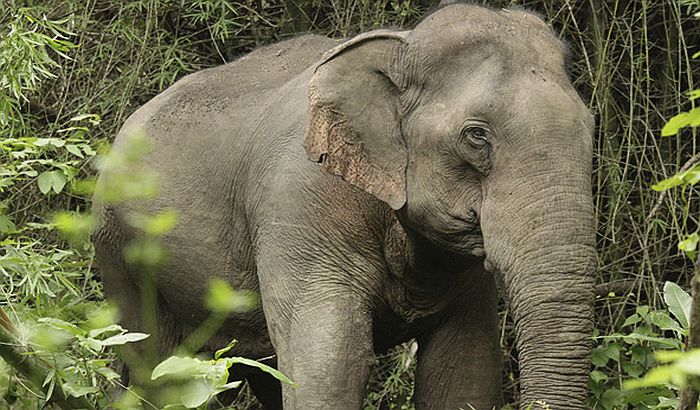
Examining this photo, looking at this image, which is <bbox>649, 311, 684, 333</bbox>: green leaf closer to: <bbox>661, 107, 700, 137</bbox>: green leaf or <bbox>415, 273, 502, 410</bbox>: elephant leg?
<bbox>415, 273, 502, 410</bbox>: elephant leg

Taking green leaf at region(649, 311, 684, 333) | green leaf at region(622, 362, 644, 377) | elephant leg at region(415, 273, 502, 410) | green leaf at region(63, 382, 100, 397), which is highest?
green leaf at region(63, 382, 100, 397)

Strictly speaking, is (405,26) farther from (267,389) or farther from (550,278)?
(550,278)

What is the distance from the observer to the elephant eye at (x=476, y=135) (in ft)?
13.4

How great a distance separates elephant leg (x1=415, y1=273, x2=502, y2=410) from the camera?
193 inches

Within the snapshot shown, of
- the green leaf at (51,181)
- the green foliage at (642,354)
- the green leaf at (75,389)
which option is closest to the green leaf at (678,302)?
the green foliage at (642,354)

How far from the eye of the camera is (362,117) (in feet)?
14.3

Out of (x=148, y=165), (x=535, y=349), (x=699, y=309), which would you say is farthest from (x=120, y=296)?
(x=699, y=309)

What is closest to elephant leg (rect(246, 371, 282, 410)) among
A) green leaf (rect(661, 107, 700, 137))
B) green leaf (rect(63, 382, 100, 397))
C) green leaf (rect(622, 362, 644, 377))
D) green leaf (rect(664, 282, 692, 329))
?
green leaf (rect(622, 362, 644, 377))

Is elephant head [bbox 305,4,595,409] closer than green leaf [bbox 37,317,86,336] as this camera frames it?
No

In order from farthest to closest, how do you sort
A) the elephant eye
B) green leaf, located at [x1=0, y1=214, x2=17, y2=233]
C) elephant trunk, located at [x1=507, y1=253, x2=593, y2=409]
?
1. green leaf, located at [x1=0, y1=214, x2=17, y2=233]
2. the elephant eye
3. elephant trunk, located at [x1=507, y1=253, x2=593, y2=409]

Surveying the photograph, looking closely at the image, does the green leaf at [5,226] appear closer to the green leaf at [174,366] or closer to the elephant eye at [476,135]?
the elephant eye at [476,135]

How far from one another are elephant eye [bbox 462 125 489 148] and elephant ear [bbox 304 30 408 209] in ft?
0.88

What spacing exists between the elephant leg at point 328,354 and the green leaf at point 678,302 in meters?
0.92

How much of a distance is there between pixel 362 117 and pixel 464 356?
0.98m
